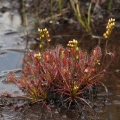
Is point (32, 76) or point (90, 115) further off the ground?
point (32, 76)

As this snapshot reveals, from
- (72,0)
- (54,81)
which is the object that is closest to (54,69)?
(54,81)

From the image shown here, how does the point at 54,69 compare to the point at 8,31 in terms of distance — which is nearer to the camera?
the point at 54,69

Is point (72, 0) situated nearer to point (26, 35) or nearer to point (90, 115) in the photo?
point (26, 35)

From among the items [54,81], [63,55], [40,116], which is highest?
[63,55]

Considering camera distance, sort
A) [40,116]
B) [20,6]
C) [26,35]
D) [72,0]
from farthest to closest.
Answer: [20,6], [72,0], [26,35], [40,116]

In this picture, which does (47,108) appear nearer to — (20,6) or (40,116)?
(40,116)

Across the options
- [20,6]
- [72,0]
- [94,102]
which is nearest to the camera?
[94,102]

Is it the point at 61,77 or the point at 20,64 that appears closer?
the point at 61,77

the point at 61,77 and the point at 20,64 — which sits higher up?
the point at 61,77
